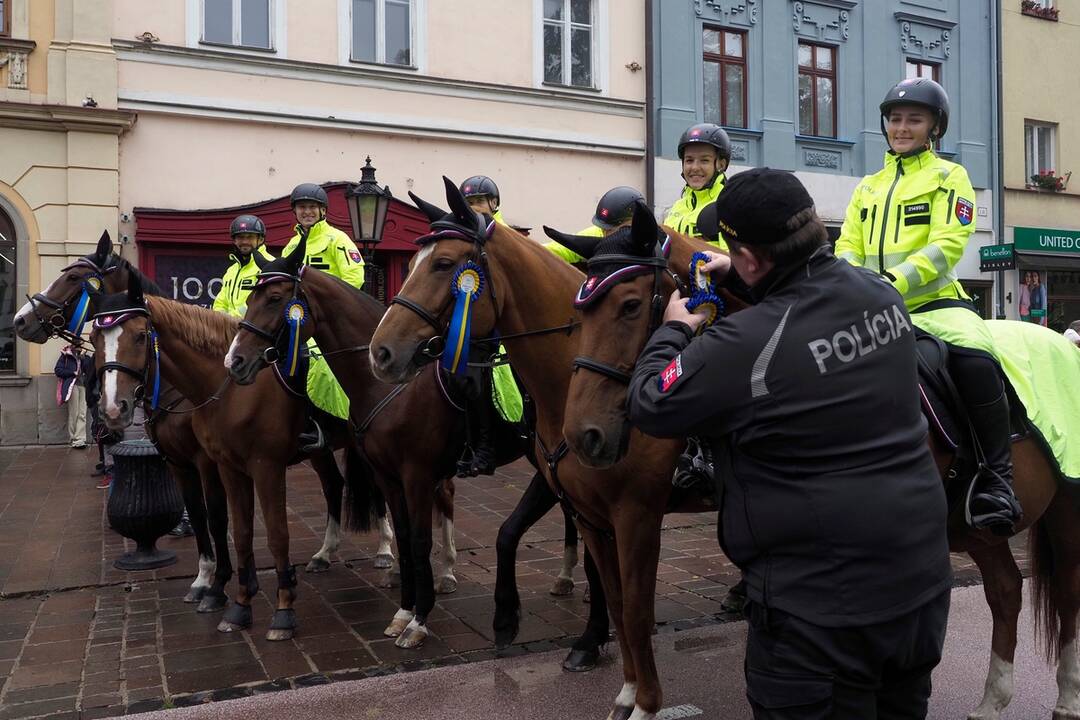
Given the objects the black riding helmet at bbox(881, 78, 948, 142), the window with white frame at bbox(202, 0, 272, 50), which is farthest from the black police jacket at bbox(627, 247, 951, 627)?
the window with white frame at bbox(202, 0, 272, 50)

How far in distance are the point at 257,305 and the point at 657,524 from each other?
2634 millimetres

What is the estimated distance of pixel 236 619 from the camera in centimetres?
500

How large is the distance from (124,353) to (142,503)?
6.31 ft

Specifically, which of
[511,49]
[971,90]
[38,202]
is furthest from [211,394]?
[971,90]

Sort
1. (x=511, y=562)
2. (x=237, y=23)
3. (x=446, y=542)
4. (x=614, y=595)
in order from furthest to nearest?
(x=237, y=23)
(x=446, y=542)
(x=511, y=562)
(x=614, y=595)

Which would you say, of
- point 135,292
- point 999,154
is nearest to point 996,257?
point 999,154

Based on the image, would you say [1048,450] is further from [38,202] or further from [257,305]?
[38,202]

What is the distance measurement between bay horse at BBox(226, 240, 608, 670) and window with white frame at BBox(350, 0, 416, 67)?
9.94 meters

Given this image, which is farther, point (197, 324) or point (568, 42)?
point (568, 42)

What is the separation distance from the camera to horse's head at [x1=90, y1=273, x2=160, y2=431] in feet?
16.2

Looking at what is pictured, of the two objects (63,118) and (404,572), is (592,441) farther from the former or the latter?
(63,118)

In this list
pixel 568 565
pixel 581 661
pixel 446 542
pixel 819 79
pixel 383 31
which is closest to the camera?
pixel 581 661

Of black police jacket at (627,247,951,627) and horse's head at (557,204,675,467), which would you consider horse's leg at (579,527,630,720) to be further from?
black police jacket at (627,247,951,627)

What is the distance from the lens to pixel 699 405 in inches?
75.7
